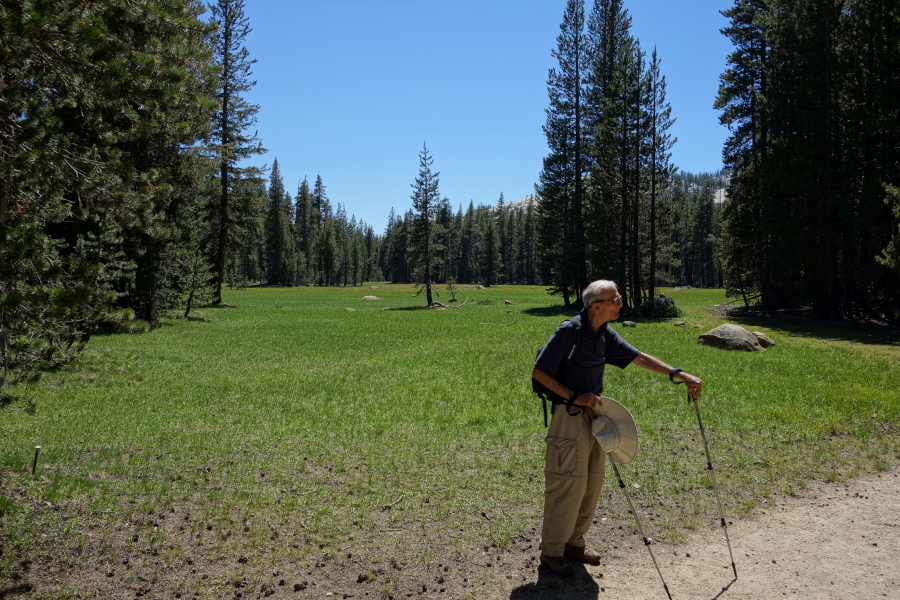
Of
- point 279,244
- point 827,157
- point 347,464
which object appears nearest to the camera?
point 347,464

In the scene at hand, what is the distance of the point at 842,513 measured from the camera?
5961mm

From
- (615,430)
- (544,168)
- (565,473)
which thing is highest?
(544,168)

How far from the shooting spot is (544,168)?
40875mm

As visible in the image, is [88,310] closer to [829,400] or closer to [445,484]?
[445,484]

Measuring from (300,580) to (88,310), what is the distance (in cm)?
306

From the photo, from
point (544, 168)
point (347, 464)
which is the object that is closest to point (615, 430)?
point (347, 464)

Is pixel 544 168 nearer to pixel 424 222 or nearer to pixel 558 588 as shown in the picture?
pixel 424 222

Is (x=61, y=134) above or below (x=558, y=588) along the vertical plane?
above

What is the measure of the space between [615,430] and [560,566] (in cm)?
125

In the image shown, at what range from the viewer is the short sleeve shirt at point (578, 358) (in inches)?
176

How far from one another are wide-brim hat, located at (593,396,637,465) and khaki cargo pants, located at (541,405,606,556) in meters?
0.11

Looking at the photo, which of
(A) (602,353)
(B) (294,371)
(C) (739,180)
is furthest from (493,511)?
(C) (739,180)

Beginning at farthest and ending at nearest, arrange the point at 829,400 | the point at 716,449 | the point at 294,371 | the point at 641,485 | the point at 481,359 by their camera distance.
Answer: the point at 481,359
the point at 294,371
the point at 829,400
the point at 716,449
the point at 641,485

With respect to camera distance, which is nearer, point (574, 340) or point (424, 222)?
point (574, 340)
